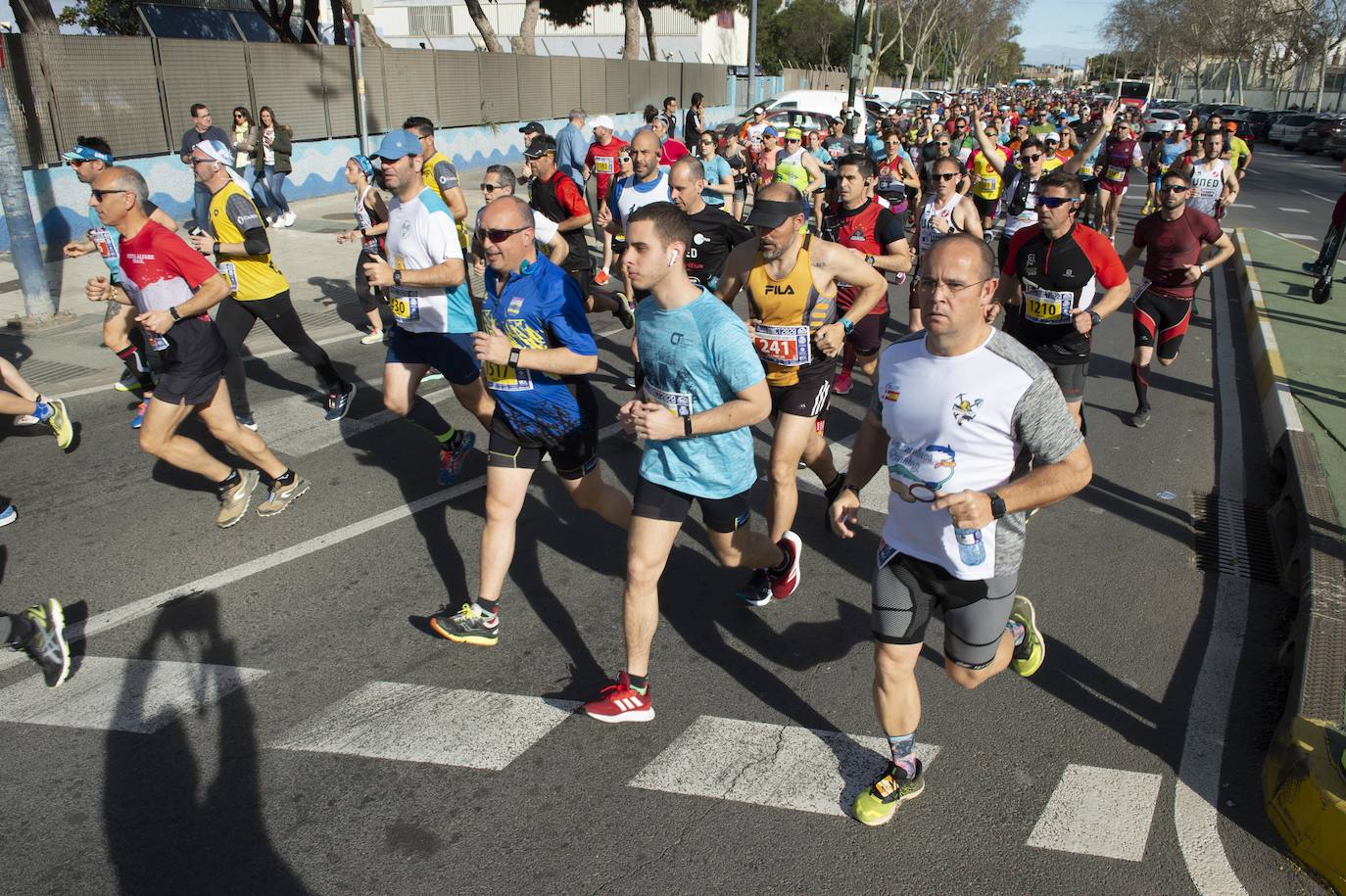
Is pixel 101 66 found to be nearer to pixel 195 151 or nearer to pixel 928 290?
pixel 195 151

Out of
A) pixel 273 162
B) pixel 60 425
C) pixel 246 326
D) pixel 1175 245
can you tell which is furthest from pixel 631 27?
pixel 60 425

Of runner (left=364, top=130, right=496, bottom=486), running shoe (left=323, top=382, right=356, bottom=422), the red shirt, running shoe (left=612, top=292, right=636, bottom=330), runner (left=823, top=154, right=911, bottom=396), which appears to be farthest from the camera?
the red shirt

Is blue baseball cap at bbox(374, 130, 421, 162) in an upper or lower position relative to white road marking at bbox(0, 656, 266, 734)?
upper

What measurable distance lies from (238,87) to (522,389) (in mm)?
17453

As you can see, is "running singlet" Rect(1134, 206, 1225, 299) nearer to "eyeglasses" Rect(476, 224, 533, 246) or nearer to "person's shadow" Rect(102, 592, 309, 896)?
"eyeglasses" Rect(476, 224, 533, 246)

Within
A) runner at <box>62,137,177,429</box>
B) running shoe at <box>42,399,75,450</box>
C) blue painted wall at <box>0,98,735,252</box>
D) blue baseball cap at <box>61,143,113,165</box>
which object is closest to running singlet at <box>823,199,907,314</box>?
runner at <box>62,137,177,429</box>

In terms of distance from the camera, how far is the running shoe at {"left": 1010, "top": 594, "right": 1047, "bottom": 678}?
3854mm

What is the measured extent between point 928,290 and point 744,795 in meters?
1.87

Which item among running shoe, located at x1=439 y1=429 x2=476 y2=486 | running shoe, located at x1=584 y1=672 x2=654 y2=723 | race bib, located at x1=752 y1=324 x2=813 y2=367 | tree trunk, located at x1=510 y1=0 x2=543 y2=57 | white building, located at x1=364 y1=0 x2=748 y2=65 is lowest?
running shoe, located at x1=584 y1=672 x2=654 y2=723

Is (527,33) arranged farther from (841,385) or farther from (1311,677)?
(1311,677)

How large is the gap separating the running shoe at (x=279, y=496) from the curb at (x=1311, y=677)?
16.9 ft

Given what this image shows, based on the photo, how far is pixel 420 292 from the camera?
18.1 feet

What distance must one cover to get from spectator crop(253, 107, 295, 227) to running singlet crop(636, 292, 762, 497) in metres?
14.3

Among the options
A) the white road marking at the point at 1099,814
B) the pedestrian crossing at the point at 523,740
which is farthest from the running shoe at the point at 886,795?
the white road marking at the point at 1099,814
